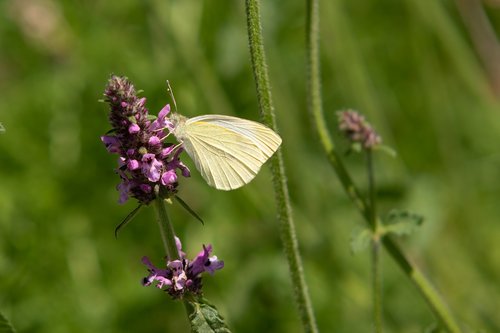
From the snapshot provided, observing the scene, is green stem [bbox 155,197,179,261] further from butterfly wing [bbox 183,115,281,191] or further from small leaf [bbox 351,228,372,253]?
small leaf [bbox 351,228,372,253]

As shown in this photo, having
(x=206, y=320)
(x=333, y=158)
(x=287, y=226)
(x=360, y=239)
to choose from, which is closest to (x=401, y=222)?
(x=360, y=239)

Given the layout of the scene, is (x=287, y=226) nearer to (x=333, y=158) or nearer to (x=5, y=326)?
(x=333, y=158)

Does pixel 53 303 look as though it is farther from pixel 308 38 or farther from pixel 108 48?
pixel 308 38

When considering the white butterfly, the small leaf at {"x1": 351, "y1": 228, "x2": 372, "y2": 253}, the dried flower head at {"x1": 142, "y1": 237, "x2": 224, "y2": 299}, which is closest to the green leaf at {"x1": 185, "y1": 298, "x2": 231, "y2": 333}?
the dried flower head at {"x1": 142, "y1": 237, "x2": 224, "y2": 299}

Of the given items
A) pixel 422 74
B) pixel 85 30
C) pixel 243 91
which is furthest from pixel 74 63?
pixel 422 74

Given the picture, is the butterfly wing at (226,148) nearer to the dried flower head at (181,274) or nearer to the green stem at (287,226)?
→ the green stem at (287,226)

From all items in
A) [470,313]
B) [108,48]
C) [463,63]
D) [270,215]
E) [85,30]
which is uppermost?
[85,30]

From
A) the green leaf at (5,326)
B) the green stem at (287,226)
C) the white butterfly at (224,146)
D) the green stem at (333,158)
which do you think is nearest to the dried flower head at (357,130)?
the green stem at (333,158)
